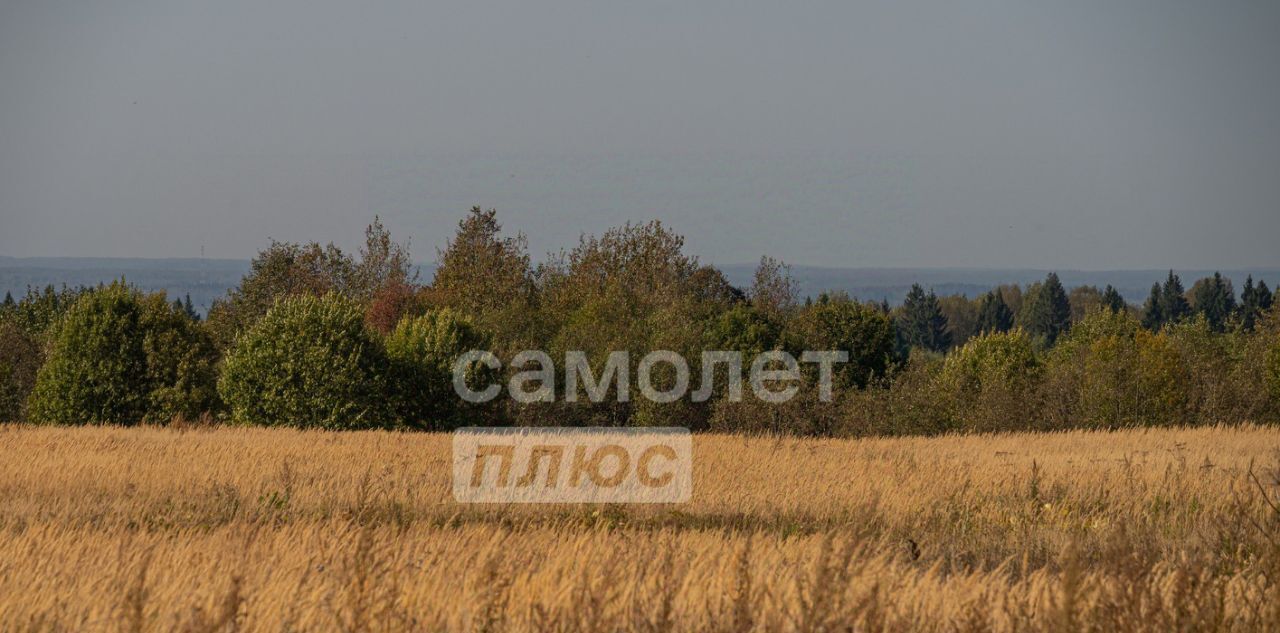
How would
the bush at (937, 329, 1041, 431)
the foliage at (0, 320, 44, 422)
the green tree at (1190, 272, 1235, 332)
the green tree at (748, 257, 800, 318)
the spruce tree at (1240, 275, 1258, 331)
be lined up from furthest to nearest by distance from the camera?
the green tree at (1190, 272, 1235, 332) → the spruce tree at (1240, 275, 1258, 331) → the green tree at (748, 257, 800, 318) → the foliage at (0, 320, 44, 422) → the bush at (937, 329, 1041, 431)

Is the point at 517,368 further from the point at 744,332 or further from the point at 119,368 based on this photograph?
the point at 119,368

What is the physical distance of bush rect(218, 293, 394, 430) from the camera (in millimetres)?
48812

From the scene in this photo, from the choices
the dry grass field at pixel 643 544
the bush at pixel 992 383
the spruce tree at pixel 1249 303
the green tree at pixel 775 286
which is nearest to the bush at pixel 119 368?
the dry grass field at pixel 643 544

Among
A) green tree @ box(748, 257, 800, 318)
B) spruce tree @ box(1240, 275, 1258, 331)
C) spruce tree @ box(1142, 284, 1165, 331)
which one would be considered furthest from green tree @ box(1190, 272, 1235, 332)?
green tree @ box(748, 257, 800, 318)

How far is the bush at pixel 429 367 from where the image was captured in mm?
52719

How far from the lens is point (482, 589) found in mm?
7969

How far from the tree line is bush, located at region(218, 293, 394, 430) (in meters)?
0.07

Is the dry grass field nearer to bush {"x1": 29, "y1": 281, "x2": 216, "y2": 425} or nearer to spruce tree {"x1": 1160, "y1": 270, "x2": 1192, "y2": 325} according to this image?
bush {"x1": 29, "y1": 281, "x2": 216, "y2": 425}

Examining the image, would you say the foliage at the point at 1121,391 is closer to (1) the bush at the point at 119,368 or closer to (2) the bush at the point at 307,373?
(2) the bush at the point at 307,373

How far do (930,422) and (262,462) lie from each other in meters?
42.1

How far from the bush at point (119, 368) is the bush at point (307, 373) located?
285 cm

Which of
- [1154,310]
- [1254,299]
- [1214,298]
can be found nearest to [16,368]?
[1254,299]

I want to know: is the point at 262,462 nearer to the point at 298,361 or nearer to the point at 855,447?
the point at 855,447

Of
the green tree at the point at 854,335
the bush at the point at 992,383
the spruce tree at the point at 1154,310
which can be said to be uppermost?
the green tree at the point at 854,335
